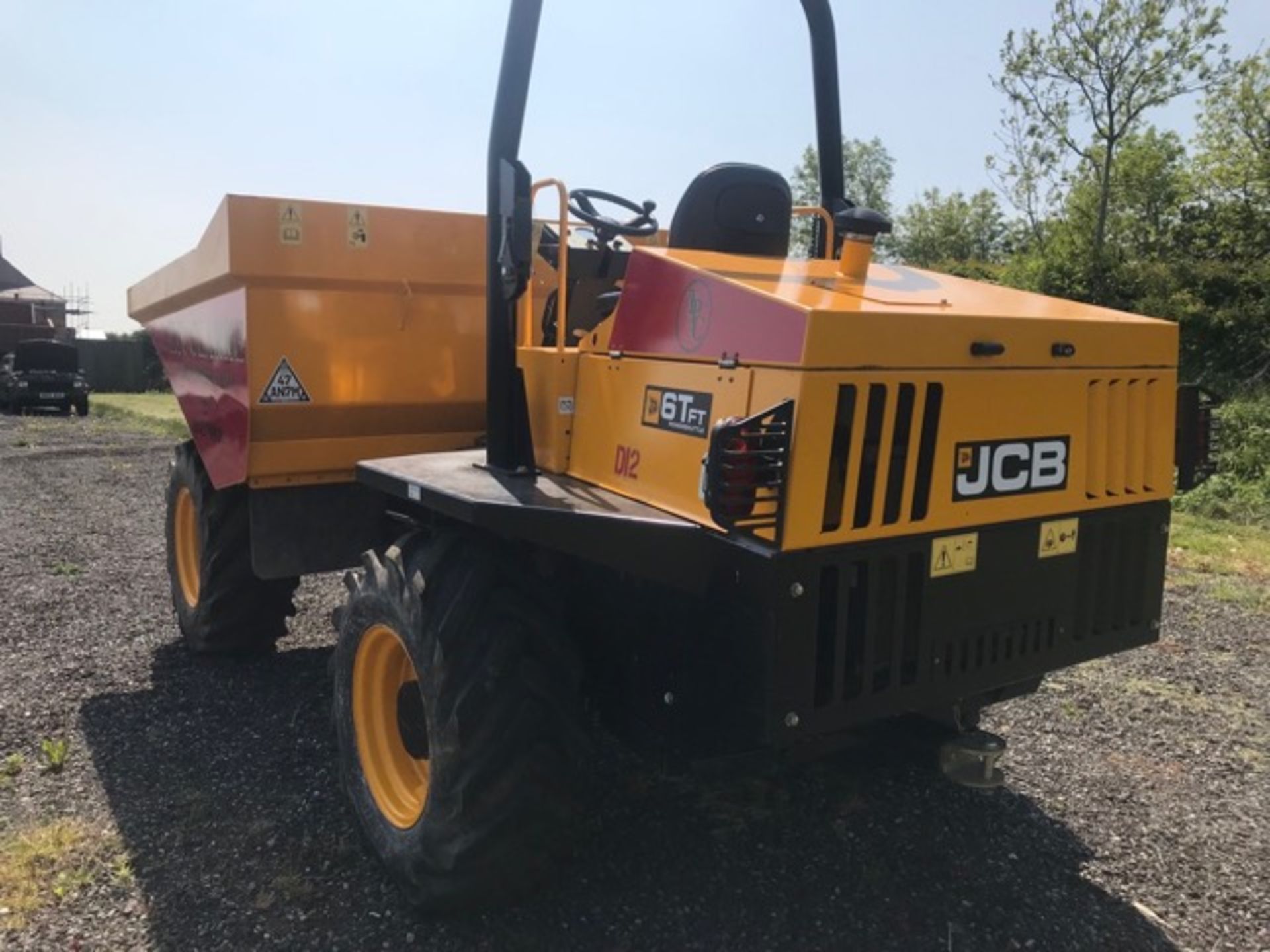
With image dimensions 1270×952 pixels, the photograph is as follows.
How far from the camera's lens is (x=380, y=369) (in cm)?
423

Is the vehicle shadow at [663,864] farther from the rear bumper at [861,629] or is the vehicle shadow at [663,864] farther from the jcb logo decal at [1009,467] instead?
the jcb logo decal at [1009,467]

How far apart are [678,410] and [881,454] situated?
0.52 metres

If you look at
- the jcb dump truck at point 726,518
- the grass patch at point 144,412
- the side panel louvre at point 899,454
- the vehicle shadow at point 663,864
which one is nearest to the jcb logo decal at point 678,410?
the jcb dump truck at point 726,518

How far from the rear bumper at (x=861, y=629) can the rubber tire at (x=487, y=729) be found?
0.24 m

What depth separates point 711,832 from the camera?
3.33 meters

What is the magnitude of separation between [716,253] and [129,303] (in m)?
3.97

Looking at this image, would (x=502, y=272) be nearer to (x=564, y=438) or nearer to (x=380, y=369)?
(x=564, y=438)

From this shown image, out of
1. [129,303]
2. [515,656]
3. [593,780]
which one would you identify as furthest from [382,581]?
[129,303]

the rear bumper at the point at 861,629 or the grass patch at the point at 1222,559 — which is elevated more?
the rear bumper at the point at 861,629

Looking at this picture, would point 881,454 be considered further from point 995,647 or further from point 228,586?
point 228,586

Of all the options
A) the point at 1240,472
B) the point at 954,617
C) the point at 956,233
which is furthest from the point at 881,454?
the point at 956,233

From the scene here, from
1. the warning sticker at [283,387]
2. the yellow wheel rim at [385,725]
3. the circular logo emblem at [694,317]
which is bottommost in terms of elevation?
the yellow wheel rim at [385,725]

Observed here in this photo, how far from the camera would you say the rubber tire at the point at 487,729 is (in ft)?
8.67

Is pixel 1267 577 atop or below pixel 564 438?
below
